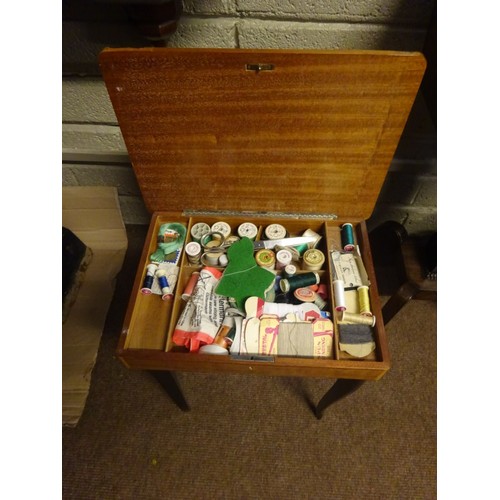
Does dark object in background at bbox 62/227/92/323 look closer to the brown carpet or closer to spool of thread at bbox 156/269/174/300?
the brown carpet

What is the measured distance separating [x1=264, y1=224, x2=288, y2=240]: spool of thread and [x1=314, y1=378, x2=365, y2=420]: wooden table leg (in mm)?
399

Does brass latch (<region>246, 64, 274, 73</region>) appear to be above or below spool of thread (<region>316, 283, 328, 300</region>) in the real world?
above

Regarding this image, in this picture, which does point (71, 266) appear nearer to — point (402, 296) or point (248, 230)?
point (248, 230)

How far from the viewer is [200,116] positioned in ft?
2.46

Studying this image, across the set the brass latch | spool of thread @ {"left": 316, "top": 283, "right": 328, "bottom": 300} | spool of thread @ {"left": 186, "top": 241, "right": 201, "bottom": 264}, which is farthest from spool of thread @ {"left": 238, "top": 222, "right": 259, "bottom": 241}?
the brass latch

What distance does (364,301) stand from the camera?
82cm

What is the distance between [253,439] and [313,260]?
69 cm

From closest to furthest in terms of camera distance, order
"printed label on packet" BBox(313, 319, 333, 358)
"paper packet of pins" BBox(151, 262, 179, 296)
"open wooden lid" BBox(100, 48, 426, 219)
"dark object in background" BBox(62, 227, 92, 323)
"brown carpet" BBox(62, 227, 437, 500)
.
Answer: "open wooden lid" BBox(100, 48, 426, 219)
"printed label on packet" BBox(313, 319, 333, 358)
"paper packet of pins" BBox(151, 262, 179, 296)
"brown carpet" BBox(62, 227, 437, 500)
"dark object in background" BBox(62, 227, 92, 323)

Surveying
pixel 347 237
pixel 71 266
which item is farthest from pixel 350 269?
pixel 71 266

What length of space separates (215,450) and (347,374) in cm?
66

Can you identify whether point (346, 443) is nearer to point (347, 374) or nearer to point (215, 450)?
point (215, 450)

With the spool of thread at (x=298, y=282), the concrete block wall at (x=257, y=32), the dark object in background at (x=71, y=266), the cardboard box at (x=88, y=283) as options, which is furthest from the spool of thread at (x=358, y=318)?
the dark object in background at (x=71, y=266)

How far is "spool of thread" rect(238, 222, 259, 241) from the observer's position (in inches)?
37.3

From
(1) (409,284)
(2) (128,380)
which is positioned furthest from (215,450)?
(1) (409,284)
